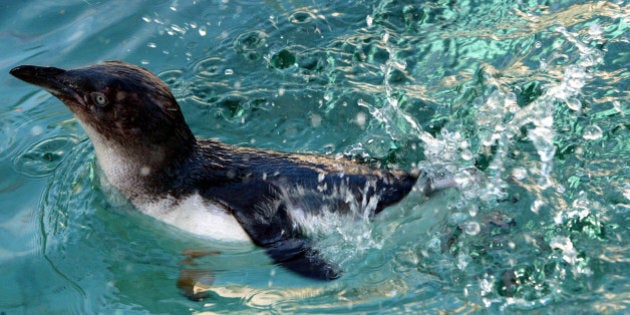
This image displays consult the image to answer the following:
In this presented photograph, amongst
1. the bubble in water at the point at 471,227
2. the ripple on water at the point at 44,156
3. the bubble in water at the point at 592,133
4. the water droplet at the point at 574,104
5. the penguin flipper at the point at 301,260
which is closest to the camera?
the penguin flipper at the point at 301,260

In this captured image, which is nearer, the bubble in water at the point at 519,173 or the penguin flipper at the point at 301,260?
the penguin flipper at the point at 301,260

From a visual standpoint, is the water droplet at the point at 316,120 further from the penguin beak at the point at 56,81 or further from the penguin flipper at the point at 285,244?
the penguin beak at the point at 56,81

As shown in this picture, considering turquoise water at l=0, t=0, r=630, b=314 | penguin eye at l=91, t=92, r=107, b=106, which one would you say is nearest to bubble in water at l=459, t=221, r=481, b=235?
turquoise water at l=0, t=0, r=630, b=314

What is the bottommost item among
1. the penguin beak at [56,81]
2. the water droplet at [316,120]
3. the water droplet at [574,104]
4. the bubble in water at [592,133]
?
the water droplet at [316,120]

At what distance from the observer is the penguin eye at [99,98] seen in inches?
165

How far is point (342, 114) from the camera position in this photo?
5703 mm

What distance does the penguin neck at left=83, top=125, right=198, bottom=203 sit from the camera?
14.2ft

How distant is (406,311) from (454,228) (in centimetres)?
71

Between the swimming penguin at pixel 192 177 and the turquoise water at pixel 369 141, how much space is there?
Answer: 15 cm

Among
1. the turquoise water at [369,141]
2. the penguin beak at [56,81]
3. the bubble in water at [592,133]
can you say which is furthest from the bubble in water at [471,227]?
the penguin beak at [56,81]

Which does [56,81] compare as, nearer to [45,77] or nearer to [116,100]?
[45,77]

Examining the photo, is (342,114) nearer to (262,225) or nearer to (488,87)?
(488,87)

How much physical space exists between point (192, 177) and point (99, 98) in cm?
64

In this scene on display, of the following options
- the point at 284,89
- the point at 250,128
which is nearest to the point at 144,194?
the point at 250,128
